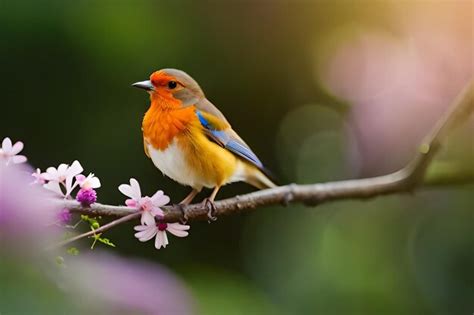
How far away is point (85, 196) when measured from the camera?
32cm

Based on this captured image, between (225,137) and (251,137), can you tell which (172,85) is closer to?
(225,137)

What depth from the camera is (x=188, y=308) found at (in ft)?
1.43

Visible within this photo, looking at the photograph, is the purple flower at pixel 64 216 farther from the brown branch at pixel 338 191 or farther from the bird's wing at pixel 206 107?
the bird's wing at pixel 206 107

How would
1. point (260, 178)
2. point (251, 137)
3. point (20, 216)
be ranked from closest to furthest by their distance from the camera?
point (20, 216) → point (260, 178) → point (251, 137)

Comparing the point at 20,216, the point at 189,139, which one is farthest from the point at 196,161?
the point at 20,216

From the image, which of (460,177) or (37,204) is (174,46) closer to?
(460,177)

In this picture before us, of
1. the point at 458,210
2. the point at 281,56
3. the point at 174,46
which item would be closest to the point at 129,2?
the point at 174,46

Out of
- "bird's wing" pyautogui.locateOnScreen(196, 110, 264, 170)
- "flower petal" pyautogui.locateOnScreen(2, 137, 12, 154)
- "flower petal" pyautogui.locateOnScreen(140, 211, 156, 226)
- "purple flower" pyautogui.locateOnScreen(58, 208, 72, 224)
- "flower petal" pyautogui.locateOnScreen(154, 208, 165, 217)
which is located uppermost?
"flower petal" pyautogui.locateOnScreen(2, 137, 12, 154)

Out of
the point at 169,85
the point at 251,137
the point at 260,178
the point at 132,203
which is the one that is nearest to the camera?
the point at 132,203

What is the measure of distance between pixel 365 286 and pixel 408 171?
0.45 meters

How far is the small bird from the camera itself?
17.2 inches

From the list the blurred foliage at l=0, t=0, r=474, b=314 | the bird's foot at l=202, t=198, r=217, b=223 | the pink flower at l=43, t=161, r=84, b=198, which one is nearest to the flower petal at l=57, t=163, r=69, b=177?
the pink flower at l=43, t=161, r=84, b=198

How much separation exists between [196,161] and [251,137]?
0.24m

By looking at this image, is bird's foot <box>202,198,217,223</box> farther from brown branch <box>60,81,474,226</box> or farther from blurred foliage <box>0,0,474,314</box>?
blurred foliage <box>0,0,474,314</box>
